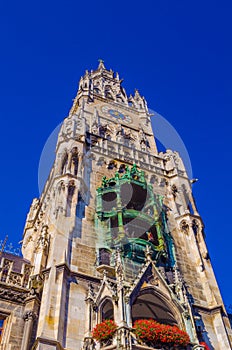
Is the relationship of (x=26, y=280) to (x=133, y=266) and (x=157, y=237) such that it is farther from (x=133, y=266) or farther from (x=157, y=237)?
(x=157, y=237)

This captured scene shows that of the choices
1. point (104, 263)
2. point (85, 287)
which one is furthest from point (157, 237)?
point (85, 287)

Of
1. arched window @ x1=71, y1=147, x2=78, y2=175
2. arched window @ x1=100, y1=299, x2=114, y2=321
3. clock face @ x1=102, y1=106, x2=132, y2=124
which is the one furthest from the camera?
clock face @ x1=102, y1=106, x2=132, y2=124

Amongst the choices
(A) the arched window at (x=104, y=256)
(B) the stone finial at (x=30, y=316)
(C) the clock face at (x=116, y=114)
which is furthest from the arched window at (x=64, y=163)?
(C) the clock face at (x=116, y=114)

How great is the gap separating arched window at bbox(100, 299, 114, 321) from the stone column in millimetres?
2352

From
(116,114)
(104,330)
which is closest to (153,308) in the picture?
(104,330)

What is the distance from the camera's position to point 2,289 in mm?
14625

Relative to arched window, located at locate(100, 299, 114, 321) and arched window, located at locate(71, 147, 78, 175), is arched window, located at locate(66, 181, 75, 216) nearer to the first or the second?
arched window, located at locate(71, 147, 78, 175)

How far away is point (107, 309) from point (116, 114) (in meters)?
21.2

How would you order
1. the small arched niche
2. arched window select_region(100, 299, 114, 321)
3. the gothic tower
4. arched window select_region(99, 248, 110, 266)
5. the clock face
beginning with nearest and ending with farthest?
the gothic tower
arched window select_region(100, 299, 114, 321)
the small arched niche
arched window select_region(99, 248, 110, 266)
the clock face

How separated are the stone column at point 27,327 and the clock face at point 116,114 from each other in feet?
70.1

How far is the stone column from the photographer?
42.4 ft

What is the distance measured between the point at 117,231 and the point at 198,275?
4174 millimetres

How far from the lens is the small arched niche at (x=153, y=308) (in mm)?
15096

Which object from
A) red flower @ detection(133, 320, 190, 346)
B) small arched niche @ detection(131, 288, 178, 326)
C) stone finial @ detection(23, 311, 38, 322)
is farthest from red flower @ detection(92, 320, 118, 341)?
stone finial @ detection(23, 311, 38, 322)
